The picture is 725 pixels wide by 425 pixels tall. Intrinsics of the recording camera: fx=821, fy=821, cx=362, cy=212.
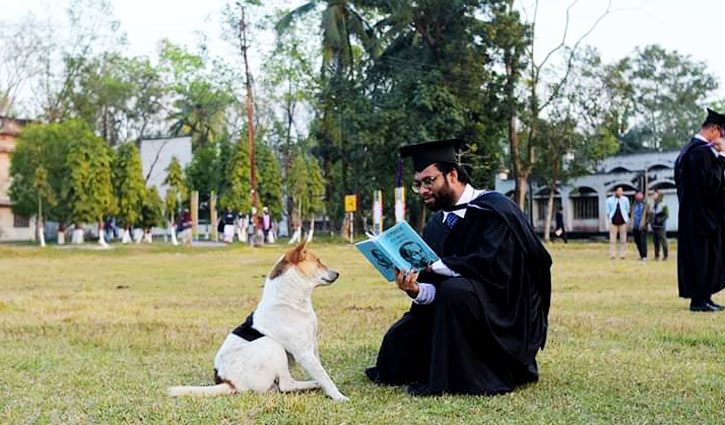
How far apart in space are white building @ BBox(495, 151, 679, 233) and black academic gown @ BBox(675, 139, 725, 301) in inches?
1397

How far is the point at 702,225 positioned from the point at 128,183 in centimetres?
3952

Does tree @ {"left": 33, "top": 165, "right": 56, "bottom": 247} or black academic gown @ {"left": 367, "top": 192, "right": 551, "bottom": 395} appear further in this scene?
tree @ {"left": 33, "top": 165, "right": 56, "bottom": 247}

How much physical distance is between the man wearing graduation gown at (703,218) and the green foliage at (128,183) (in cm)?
3923

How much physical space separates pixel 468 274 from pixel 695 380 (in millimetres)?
1957

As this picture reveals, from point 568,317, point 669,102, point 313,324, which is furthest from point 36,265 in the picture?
point 669,102

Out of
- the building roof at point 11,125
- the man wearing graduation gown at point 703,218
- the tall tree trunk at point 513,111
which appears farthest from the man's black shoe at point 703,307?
the building roof at point 11,125

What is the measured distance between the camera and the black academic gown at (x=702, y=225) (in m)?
10.1

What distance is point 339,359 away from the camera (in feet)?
23.5

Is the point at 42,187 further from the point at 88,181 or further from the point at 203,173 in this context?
the point at 203,173

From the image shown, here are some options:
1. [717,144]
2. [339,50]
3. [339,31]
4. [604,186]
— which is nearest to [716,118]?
[717,144]

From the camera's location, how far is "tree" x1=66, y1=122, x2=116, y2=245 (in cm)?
4319

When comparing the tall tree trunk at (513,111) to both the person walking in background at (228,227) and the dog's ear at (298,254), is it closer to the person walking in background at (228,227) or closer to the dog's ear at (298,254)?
the person walking in background at (228,227)

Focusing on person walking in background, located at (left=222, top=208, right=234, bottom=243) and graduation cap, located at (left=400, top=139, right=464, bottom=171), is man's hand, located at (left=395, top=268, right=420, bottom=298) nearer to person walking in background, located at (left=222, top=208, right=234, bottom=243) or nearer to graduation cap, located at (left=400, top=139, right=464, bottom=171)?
graduation cap, located at (left=400, top=139, right=464, bottom=171)

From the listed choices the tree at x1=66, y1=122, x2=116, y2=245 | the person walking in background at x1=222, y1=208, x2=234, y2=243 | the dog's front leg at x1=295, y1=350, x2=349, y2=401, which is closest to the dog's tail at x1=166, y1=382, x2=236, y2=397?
the dog's front leg at x1=295, y1=350, x2=349, y2=401
